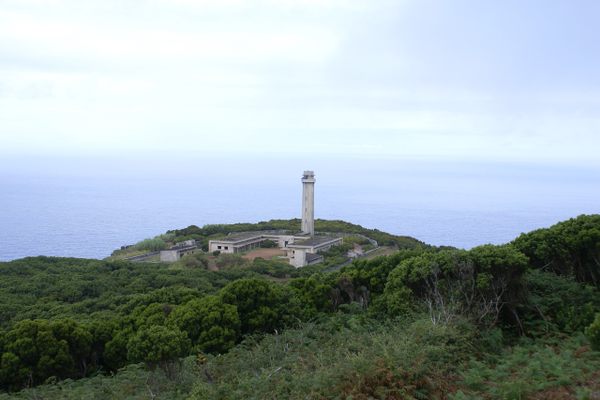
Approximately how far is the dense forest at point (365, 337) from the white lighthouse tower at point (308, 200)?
2287 cm

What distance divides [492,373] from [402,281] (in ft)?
13.1

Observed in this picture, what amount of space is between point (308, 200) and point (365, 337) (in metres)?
29.2

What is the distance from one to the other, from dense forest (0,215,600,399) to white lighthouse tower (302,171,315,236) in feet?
75.0

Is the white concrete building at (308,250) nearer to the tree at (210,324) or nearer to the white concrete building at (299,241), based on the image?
the white concrete building at (299,241)

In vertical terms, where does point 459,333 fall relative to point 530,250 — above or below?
below

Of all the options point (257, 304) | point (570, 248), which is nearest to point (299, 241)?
point (257, 304)

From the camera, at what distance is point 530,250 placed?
10.9m

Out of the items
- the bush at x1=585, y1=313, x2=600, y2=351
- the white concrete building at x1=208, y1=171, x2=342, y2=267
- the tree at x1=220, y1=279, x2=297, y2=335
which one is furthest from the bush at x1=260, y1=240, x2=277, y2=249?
the bush at x1=585, y1=313, x2=600, y2=351

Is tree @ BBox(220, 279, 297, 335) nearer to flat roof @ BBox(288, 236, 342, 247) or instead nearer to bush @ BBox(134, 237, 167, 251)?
flat roof @ BBox(288, 236, 342, 247)

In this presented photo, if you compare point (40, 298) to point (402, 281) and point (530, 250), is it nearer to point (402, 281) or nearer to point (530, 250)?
point (402, 281)

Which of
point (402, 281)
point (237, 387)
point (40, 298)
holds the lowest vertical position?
point (40, 298)

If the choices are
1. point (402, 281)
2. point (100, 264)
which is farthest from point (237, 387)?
point (100, 264)

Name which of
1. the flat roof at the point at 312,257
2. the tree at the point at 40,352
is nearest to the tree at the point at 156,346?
the tree at the point at 40,352

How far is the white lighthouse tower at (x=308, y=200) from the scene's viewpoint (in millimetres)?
37500
